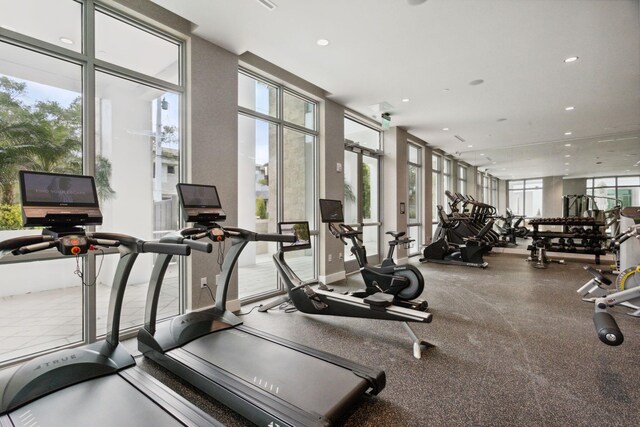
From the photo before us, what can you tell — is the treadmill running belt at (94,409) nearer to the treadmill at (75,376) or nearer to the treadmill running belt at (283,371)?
the treadmill at (75,376)

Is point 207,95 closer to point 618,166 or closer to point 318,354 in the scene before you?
point 318,354

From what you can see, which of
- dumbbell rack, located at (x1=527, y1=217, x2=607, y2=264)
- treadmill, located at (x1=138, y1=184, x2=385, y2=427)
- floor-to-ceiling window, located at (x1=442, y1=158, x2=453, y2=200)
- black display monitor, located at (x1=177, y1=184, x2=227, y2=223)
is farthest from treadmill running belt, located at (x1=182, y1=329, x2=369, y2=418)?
floor-to-ceiling window, located at (x1=442, y1=158, x2=453, y2=200)

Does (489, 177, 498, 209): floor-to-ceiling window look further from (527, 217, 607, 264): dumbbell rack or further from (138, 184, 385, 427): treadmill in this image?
(138, 184, 385, 427): treadmill

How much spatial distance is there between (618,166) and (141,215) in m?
9.96

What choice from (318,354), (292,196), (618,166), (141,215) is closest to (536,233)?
(618,166)

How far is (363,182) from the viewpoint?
268 inches

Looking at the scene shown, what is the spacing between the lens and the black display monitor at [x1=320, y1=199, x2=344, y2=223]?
3.91m

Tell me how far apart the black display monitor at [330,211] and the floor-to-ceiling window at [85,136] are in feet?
5.73

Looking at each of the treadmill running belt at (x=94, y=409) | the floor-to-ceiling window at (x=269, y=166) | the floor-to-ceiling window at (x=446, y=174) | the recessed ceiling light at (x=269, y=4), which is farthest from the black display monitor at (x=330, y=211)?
the floor-to-ceiling window at (x=446, y=174)

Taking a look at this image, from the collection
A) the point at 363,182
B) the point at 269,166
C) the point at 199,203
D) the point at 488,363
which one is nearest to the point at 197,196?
the point at 199,203

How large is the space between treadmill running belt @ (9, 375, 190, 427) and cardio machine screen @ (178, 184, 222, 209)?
4.44 ft

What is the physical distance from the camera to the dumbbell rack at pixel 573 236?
6.95 meters

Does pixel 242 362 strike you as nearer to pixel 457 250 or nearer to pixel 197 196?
A: pixel 197 196

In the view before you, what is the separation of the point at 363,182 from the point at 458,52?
3347 mm
